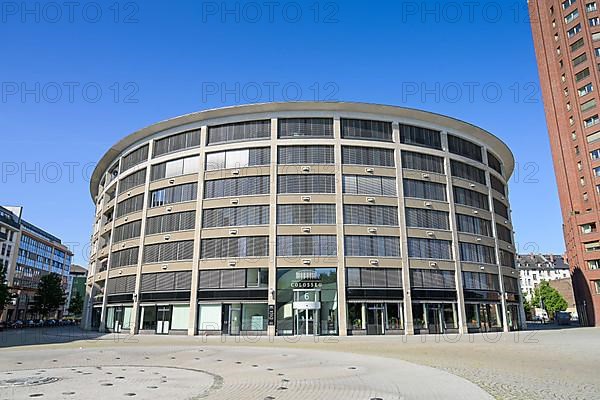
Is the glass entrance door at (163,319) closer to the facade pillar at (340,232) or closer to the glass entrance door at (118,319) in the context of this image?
the glass entrance door at (118,319)

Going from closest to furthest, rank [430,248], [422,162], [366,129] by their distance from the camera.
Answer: [430,248] → [366,129] → [422,162]

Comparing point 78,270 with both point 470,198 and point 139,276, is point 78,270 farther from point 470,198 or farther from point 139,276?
point 470,198

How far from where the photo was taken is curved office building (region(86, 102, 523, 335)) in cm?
3966

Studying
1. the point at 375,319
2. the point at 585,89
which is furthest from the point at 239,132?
the point at 585,89

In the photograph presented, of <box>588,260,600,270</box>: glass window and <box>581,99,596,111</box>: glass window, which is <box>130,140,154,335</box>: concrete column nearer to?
<box>588,260,600,270</box>: glass window

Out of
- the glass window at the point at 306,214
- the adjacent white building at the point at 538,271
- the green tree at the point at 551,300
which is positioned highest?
the adjacent white building at the point at 538,271

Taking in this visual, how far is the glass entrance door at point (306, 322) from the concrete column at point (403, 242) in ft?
27.1

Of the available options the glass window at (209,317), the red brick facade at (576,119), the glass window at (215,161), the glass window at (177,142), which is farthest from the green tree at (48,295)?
the red brick facade at (576,119)

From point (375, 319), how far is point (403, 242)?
7709mm

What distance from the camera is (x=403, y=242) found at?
4153 centimetres

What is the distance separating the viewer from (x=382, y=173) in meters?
43.2

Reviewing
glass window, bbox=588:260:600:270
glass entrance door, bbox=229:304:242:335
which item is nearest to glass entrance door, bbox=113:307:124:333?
glass entrance door, bbox=229:304:242:335

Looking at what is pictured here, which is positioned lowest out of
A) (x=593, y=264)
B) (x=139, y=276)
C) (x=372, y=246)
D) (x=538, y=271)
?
(x=139, y=276)

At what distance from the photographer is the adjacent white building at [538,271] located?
417ft
